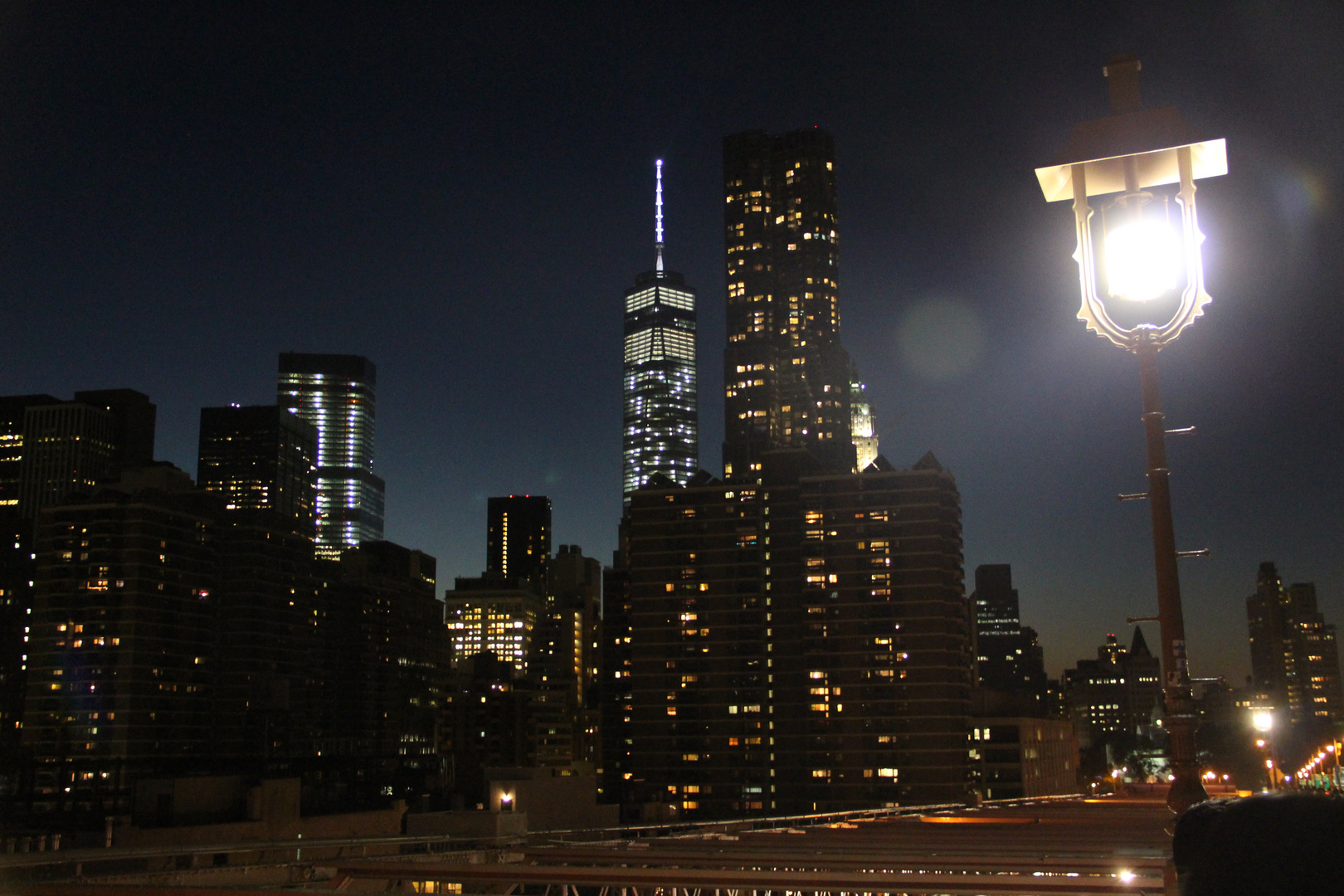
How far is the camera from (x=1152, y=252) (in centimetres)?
885

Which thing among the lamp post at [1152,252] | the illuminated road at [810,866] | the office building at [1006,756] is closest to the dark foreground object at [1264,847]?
the lamp post at [1152,252]

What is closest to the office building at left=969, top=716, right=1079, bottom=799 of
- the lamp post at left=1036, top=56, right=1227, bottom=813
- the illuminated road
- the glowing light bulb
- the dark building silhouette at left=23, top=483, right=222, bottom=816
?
the dark building silhouette at left=23, top=483, right=222, bottom=816

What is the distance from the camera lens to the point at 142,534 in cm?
18825

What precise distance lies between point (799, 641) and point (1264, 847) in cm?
17645

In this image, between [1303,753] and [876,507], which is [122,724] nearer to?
[876,507]

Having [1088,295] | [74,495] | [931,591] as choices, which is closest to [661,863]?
[1088,295]

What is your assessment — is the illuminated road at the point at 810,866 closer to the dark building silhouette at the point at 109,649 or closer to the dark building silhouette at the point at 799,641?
the dark building silhouette at the point at 799,641

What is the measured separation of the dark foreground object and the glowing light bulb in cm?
617

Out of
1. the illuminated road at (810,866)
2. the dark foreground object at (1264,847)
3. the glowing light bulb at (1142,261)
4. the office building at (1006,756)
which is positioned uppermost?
the glowing light bulb at (1142,261)

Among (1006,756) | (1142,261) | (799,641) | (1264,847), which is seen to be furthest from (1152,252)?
(799,641)

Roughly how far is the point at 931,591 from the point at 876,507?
14711 millimetres

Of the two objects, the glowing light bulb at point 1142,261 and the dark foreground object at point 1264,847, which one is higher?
the glowing light bulb at point 1142,261

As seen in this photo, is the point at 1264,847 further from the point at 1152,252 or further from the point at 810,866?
the point at 810,866

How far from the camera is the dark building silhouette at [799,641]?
527 ft
